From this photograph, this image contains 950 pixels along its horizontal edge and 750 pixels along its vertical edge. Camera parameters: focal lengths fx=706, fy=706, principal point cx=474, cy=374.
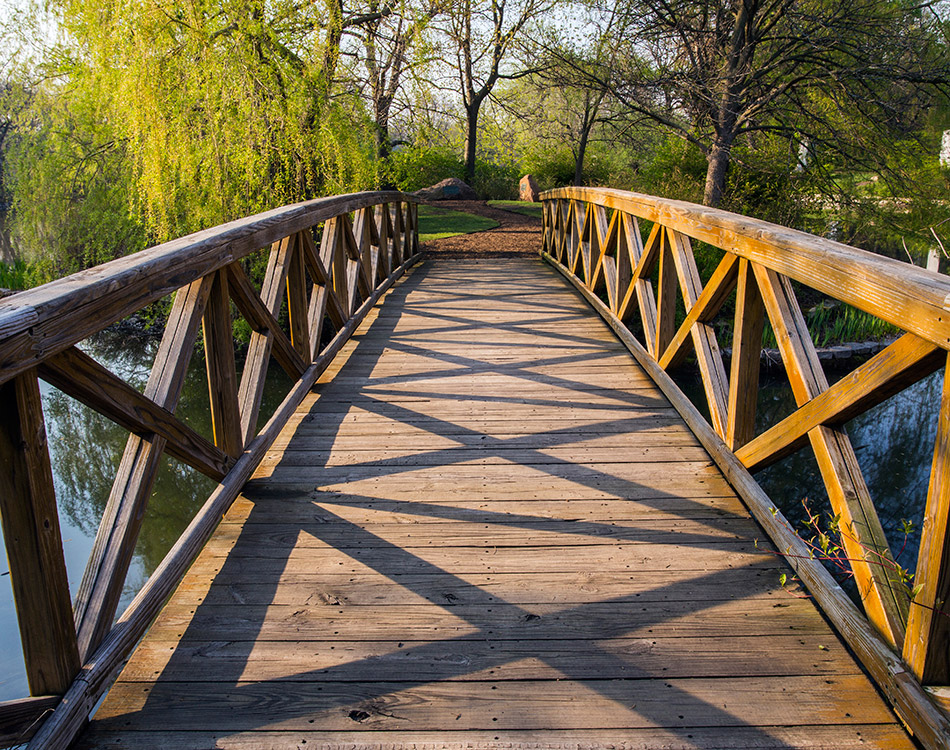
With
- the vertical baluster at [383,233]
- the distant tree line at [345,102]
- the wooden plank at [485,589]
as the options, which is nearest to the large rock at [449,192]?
the distant tree line at [345,102]

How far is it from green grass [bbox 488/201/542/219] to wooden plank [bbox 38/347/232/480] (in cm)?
1460

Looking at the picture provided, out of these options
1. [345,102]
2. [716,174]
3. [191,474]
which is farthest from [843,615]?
[716,174]

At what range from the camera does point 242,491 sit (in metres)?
2.78

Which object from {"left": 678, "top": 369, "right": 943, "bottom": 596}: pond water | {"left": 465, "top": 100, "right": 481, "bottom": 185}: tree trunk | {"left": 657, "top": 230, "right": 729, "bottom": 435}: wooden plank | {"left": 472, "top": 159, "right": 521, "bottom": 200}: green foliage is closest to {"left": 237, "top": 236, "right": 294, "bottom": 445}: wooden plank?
{"left": 657, "top": 230, "right": 729, "bottom": 435}: wooden plank

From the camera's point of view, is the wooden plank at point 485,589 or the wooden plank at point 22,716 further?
the wooden plank at point 485,589

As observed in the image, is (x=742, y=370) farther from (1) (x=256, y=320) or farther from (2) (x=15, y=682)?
(2) (x=15, y=682)

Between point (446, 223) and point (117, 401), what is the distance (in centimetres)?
1345

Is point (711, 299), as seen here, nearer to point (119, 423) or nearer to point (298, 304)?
point (298, 304)

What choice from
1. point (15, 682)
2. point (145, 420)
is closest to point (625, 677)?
point (145, 420)

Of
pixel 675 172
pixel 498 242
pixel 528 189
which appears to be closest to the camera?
pixel 675 172

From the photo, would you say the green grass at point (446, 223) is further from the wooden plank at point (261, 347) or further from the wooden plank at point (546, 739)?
the wooden plank at point (546, 739)

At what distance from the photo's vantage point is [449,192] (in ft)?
63.0

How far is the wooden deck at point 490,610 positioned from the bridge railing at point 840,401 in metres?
0.11

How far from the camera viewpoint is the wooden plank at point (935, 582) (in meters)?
1.45
